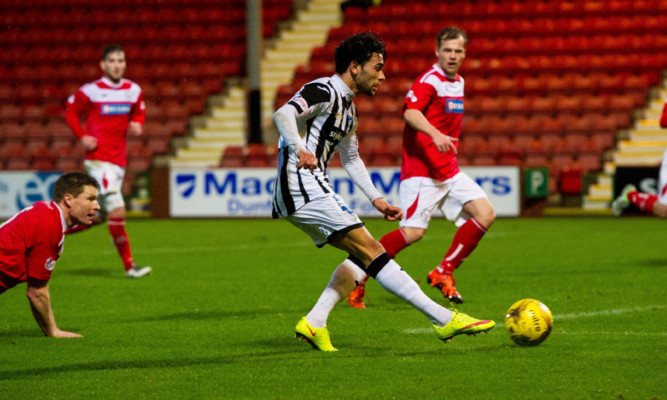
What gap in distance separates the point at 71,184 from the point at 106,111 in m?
4.08

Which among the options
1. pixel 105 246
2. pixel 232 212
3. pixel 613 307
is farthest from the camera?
pixel 232 212

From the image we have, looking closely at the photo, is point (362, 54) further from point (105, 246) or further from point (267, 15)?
point (267, 15)

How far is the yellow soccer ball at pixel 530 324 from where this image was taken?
489cm

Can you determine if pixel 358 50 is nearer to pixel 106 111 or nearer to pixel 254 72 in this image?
pixel 106 111

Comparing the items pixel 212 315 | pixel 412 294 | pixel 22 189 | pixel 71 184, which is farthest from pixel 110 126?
pixel 22 189

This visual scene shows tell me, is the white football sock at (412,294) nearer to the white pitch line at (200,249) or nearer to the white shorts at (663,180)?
the white shorts at (663,180)

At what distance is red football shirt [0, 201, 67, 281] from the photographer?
197 inches

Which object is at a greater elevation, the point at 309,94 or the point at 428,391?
the point at 309,94

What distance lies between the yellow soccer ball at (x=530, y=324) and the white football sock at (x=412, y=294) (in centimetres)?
42

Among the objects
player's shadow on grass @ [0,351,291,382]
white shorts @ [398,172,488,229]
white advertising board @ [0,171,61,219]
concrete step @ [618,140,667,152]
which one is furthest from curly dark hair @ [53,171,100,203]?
concrete step @ [618,140,667,152]

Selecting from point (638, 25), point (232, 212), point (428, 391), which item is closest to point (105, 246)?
point (232, 212)

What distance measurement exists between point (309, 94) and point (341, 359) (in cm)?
132

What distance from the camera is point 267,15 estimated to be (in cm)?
2139

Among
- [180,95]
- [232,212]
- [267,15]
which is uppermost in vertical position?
[267,15]
